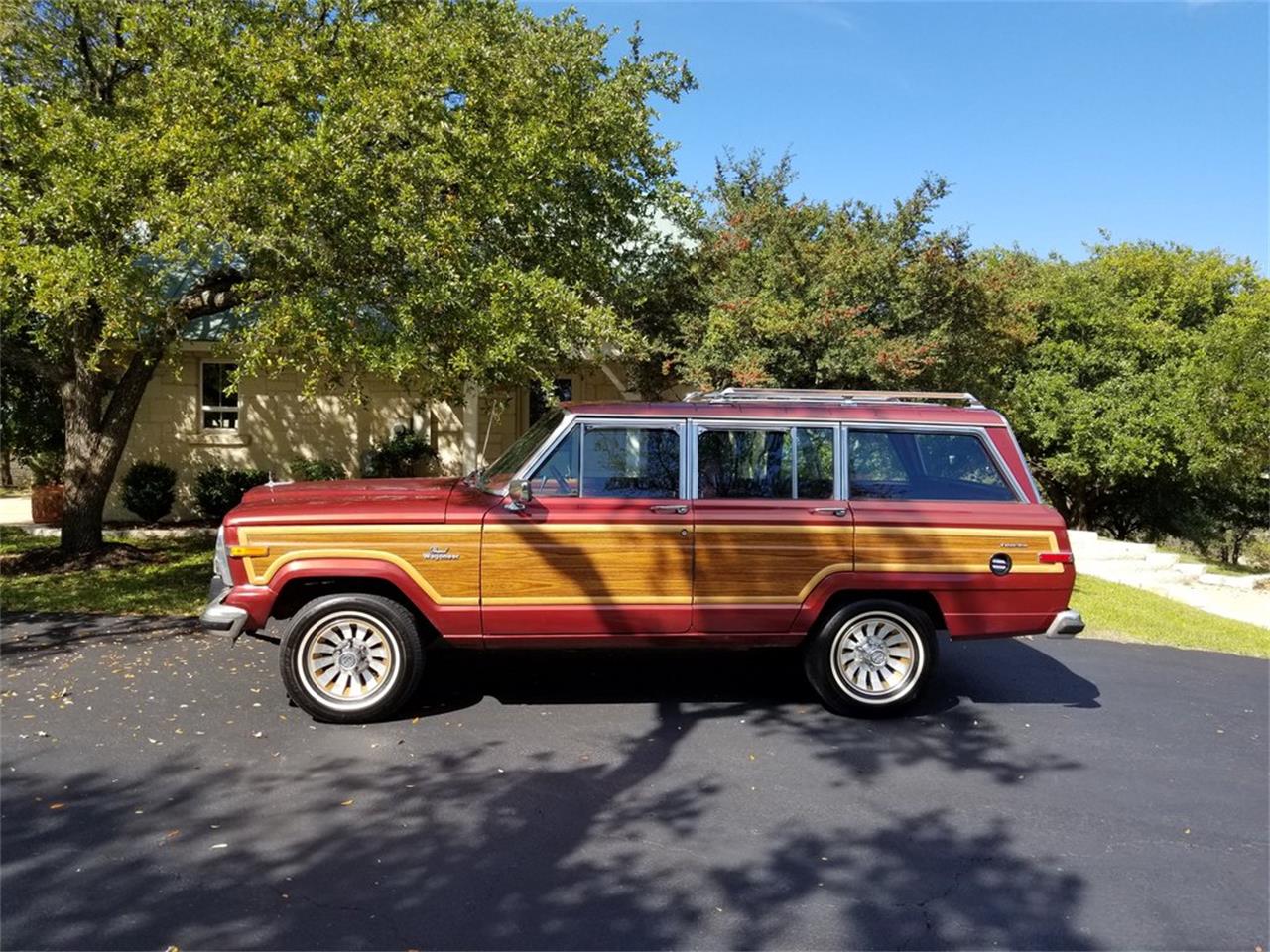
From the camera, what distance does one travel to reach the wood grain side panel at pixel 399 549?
5199mm

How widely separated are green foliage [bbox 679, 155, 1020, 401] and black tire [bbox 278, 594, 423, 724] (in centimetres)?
659

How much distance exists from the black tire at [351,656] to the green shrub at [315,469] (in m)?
10.4

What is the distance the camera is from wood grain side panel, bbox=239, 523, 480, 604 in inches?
205

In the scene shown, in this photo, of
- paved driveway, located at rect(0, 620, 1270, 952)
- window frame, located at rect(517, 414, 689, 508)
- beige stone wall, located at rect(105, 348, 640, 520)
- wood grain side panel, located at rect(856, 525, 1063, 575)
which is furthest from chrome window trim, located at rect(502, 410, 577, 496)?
beige stone wall, located at rect(105, 348, 640, 520)

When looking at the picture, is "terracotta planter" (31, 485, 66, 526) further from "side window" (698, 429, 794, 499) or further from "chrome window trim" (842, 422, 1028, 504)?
"chrome window trim" (842, 422, 1028, 504)

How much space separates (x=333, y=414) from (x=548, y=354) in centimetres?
890

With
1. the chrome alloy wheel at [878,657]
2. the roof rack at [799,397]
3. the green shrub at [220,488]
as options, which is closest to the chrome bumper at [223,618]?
the roof rack at [799,397]

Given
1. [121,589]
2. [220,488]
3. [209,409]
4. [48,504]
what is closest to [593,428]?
[121,589]

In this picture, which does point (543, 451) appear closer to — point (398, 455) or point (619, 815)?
point (619, 815)

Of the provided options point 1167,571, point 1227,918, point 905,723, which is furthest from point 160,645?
point 1167,571

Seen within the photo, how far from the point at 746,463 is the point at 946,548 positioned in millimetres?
1386

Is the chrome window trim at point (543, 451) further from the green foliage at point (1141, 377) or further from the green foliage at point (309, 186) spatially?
the green foliage at point (1141, 377)

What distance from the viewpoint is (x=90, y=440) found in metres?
10.8

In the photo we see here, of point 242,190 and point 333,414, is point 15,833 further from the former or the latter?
point 333,414
